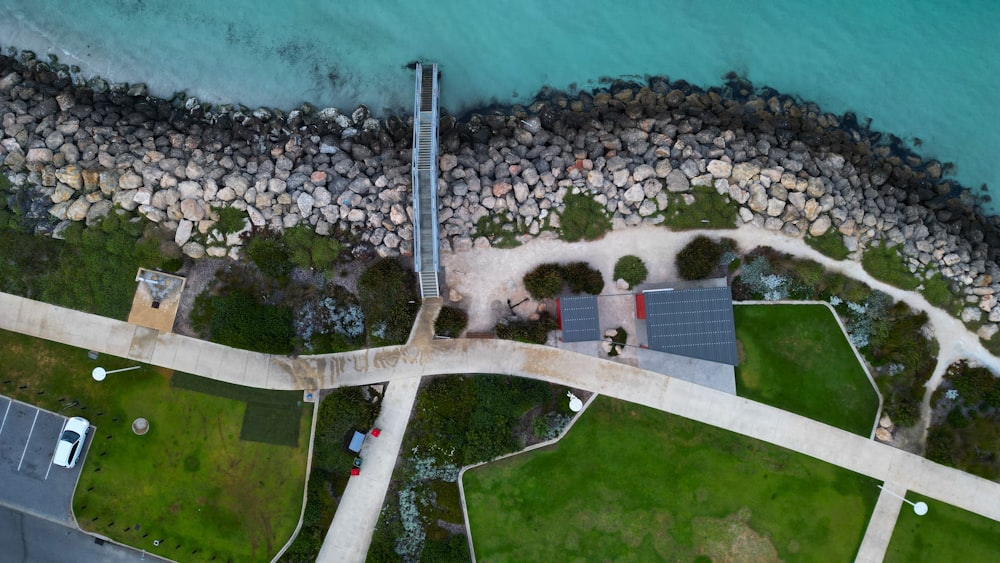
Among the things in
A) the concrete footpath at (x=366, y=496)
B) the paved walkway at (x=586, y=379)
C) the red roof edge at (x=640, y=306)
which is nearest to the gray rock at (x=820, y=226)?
the paved walkway at (x=586, y=379)

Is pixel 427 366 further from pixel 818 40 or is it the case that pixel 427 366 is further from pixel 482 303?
pixel 818 40

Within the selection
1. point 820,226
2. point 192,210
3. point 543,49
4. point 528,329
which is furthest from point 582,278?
point 192,210

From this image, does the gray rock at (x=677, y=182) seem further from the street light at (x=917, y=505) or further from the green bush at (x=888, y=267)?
the street light at (x=917, y=505)

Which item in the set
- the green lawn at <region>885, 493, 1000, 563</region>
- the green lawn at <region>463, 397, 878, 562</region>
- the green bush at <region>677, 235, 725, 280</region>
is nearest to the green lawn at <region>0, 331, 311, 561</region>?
the green lawn at <region>463, 397, 878, 562</region>

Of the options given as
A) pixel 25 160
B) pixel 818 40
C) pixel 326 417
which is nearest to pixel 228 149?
pixel 25 160

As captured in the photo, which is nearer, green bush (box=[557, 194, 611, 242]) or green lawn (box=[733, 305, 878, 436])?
green lawn (box=[733, 305, 878, 436])

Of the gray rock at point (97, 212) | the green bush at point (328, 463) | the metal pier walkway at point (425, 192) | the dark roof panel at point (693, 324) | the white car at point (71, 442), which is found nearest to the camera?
the dark roof panel at point (693, 324)

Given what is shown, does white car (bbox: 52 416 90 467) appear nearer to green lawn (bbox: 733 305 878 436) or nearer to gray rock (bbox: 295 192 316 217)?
gray rock (bbox: 295 192 316 217)

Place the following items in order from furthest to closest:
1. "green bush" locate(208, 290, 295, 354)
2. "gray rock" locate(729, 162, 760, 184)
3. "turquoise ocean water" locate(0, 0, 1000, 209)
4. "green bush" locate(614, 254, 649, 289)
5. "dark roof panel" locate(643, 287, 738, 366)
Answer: "turquoise ocean water" locate(0, 0, 1000, 209) < "gray rock" locate(729, 162, 760, 184) < "green bush" locate(614, 254, 649, 289) < "green bush" locate(208, 290, 295, 354) < "dark roof panel" locate(643, 287, 738, 366)
